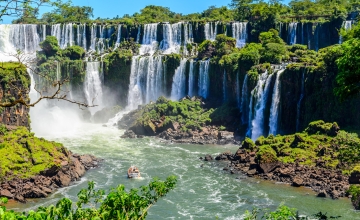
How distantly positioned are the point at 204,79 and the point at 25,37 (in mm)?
26754

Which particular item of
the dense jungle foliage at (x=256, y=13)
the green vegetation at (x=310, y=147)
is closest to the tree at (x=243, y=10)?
the dense jungle foliage at (x=256, y=13)

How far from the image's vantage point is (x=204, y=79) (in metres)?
51.1

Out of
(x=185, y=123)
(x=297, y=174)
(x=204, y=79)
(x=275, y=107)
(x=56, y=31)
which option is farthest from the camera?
(x=56, y=31)

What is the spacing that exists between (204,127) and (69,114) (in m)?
17.3

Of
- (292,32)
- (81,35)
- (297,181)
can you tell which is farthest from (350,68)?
(81,35)

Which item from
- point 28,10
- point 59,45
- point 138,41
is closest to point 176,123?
point 138,41

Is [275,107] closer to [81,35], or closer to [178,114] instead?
[178,114]

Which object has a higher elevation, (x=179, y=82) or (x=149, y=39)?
(x=149, y=39)

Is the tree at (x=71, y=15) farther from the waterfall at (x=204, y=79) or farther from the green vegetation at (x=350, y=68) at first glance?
the green vegetation at (x=350, y=68)

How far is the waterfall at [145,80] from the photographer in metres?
53.9

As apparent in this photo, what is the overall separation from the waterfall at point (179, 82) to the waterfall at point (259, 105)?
11861mm

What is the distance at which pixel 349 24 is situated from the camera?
50906 millimetres

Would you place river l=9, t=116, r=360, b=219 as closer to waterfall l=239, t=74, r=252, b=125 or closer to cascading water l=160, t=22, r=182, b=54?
waterfall l=239, t=74, r=252, b=125

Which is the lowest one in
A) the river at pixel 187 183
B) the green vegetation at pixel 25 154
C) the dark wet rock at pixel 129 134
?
the river at pixel 187 183
